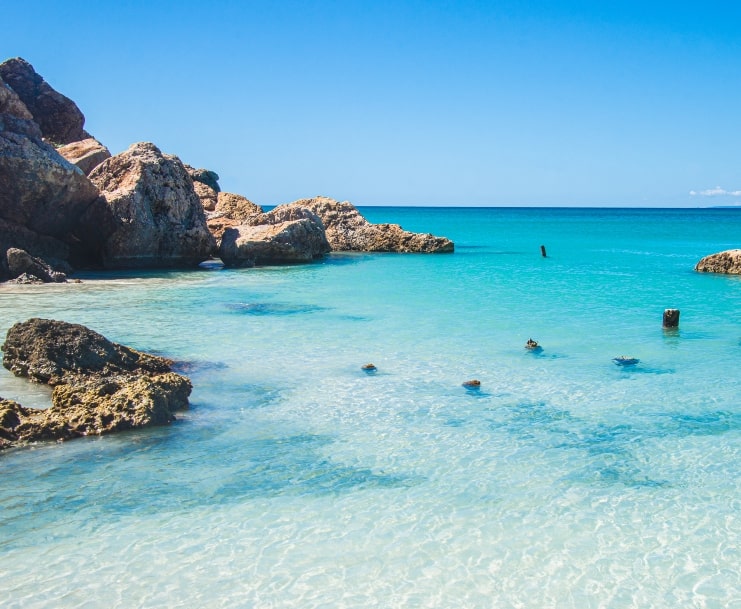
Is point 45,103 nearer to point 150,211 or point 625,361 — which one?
point 150,211

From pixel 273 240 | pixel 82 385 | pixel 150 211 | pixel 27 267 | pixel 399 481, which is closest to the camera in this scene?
pixel 399 481

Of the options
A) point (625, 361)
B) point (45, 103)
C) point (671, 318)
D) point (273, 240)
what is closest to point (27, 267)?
point (273, 240)

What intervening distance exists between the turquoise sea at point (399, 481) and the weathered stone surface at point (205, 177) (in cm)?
2420

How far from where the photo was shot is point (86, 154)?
25.3 metres

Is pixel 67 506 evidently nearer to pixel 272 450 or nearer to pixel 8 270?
pixel 272 450

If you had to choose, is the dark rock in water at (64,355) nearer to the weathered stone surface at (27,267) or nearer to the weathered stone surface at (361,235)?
the weathered stone surface at (27,267)

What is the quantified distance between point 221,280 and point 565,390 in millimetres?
13374

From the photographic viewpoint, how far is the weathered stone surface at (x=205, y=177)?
35.9 meters

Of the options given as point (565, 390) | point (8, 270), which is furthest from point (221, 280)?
point (565, 390)

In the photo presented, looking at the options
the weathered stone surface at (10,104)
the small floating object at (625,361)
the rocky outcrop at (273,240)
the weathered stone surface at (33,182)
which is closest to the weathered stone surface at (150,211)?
the rocky outcrop at (273,240)

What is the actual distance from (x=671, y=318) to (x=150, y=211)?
600 inches

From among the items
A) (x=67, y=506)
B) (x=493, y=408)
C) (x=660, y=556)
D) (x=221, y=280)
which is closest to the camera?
(x=660, y=556)

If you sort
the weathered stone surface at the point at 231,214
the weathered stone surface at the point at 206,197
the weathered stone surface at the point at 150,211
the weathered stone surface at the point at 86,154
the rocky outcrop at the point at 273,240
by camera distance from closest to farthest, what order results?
the weathered stone surface at the point at 150,211
the weathered stone surface at the point at 86,154
the rocky outcrop at the point at 273,240
the weathered stone surface at the point at 231,214
the weathered stone surface at the point at 206,197

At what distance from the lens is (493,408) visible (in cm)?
844
